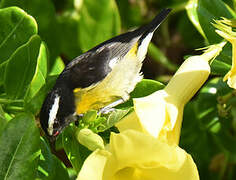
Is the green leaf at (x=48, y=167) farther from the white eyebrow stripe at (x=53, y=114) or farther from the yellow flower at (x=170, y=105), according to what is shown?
the yellow flower at (x=170, y=105)

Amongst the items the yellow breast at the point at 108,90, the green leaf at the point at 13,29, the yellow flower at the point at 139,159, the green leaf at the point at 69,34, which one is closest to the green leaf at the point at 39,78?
the green leaf at the point at 13,29

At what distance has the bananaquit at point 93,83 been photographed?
4.58ft

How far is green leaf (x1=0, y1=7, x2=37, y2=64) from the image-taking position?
1.42 m

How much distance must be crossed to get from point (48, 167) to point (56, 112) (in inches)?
8.0

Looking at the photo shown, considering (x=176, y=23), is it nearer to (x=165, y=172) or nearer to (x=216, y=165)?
(x=216, y=165)

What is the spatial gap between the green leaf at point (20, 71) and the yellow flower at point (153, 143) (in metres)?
0.38

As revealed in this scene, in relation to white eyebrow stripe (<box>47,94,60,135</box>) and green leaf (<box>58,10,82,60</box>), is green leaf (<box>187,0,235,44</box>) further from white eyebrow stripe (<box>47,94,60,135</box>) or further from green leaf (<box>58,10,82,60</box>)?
green leaf (<box>58,10,82,60</box>)

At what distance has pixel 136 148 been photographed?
39.7 inches

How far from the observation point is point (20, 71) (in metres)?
1.42

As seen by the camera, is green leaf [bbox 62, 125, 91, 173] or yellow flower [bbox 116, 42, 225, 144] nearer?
yellow flower [bbox 116, 42, 225, 144]

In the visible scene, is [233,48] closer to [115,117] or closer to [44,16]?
[115,117]

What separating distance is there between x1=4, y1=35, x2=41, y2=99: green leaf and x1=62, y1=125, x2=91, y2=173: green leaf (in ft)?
0.58

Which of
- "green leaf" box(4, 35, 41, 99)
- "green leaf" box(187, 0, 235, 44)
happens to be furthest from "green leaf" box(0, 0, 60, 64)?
→ "green leaf" box(187, 0, 235, 44)

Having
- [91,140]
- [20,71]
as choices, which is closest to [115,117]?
[91,140]
